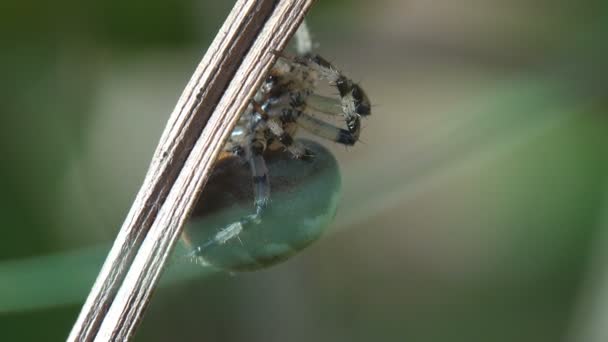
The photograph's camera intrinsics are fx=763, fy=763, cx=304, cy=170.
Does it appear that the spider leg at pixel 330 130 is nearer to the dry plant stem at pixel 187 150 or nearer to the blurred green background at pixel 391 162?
the blurred green background at pixel 391 162

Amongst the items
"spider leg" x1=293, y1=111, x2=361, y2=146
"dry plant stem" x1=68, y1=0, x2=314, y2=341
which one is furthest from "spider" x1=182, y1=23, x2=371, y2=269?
"dry plant stem" x1=68, y1=0, x2=314, y2=341

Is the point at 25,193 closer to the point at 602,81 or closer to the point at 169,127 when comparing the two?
the point at 169,127

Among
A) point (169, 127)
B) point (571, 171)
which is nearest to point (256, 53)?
point (169, 127)

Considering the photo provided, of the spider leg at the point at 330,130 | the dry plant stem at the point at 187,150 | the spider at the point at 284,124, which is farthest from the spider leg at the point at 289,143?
the dry plant stem at the point at 187,150

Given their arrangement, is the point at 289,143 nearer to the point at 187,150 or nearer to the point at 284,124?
the point at 284,124

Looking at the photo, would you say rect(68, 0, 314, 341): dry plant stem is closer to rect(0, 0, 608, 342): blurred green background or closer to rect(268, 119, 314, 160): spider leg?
rect(268, 119, 314, 160): spider leg

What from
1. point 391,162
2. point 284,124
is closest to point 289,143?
point 284,124
